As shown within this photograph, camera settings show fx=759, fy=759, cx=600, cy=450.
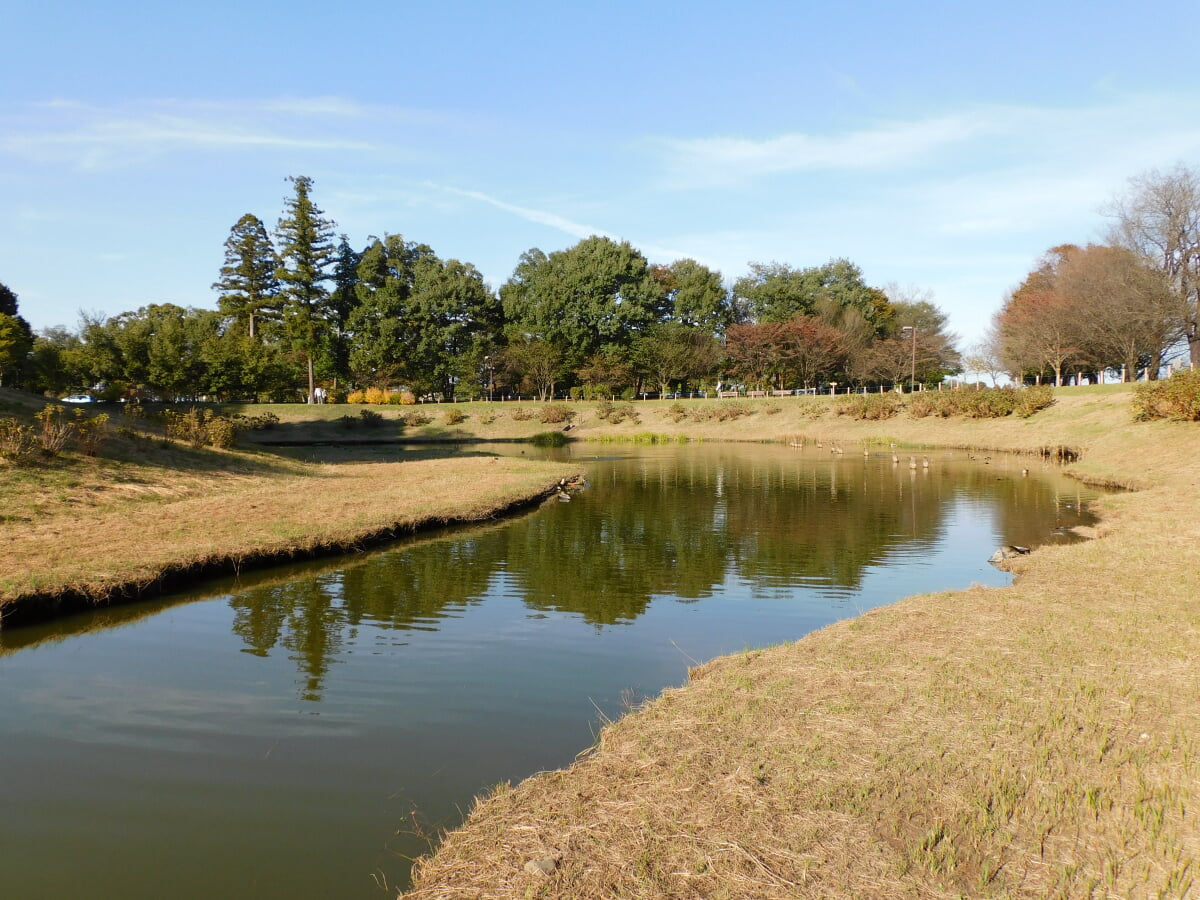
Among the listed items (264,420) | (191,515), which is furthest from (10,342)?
(191,515)

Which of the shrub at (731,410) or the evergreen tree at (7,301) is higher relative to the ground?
the evergreen tree at (7,301)

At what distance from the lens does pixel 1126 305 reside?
5672cm

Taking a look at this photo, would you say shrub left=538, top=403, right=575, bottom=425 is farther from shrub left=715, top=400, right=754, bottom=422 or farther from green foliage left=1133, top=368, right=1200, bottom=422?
green foliage left=1133, top=368, right=1200, bottom=422

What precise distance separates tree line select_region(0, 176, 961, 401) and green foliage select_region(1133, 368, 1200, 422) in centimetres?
3968

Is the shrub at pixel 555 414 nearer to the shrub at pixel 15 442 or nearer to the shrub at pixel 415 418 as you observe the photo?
the shrub at pixel 415 418

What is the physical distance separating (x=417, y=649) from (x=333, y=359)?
71.6 meters

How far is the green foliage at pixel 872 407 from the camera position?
5906 cm

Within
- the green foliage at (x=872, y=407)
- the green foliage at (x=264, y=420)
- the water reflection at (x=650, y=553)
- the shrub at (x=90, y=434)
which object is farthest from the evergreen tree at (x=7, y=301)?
the green foliage at (x=872, y=407)

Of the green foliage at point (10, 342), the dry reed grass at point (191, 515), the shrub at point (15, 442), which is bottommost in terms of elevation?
the dry reed grass at point (191, 515)

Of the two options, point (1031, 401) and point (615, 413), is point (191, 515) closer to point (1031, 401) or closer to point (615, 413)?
point (1031, 401)

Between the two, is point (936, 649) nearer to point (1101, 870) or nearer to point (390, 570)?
point (1101, 870)

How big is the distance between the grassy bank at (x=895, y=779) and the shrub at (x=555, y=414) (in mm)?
60558

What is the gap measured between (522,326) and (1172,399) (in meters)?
61.9

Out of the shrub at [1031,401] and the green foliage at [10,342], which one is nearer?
the green foliage at [10,342]
